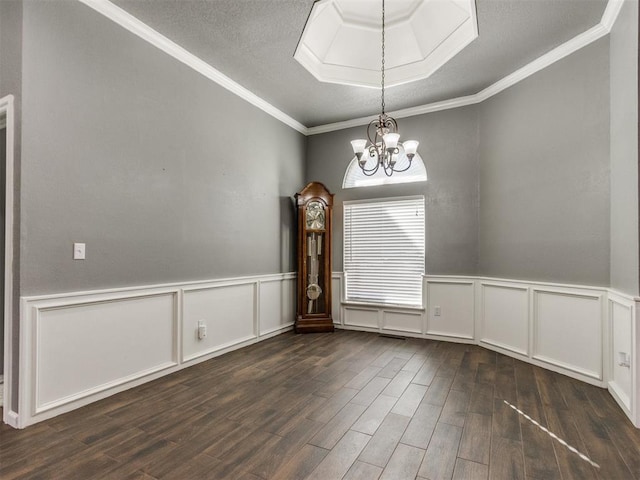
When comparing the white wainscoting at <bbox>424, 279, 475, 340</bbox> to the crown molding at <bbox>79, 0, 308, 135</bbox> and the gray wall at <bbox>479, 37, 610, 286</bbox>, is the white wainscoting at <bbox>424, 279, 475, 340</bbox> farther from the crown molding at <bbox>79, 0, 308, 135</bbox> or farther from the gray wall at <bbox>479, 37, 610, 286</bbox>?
the crown molding at <bbox>79, 0, 308, 135</bbox>

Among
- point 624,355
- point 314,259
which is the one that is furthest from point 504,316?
point 314,259

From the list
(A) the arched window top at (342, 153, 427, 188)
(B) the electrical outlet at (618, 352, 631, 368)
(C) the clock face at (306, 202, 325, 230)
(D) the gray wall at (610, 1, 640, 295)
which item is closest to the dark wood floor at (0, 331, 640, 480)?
(B) the electrical outlet at (618, 352, 631, 368)

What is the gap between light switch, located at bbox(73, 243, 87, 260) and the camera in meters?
2.43

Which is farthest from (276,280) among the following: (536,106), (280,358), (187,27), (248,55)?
(536,106)

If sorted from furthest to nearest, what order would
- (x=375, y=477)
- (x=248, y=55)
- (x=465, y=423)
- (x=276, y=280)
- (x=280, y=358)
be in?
(x=276, y=280)
(x=280, y=358)
(x=248, y=55)
(x=465, y=423)
(x=375, y=477)

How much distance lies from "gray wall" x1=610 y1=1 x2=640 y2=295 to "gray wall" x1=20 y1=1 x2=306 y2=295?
3.53 m

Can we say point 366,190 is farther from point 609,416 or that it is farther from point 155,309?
point 609,416

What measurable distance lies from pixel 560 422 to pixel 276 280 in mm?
3273

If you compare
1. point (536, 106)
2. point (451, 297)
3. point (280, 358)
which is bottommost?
point (280, 358)

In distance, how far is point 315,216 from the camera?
4805 millimetres

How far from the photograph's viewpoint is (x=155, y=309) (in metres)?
3.00

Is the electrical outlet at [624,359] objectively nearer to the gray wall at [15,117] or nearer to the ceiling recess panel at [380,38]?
the ceiling recess panel at [380,38]

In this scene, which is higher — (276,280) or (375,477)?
(276,280)

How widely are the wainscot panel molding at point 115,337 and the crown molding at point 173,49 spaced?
6.99 ft
